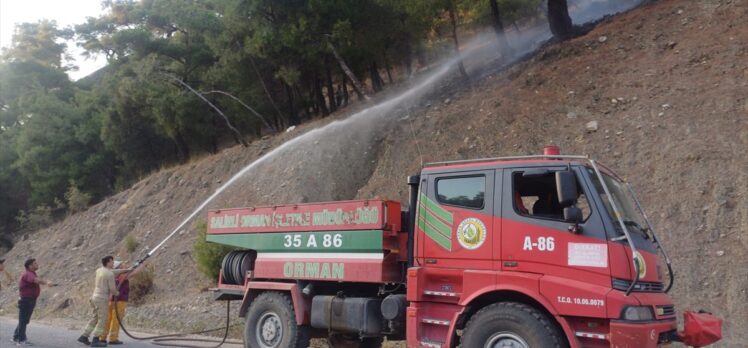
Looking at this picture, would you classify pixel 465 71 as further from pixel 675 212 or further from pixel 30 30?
pixel 30 30

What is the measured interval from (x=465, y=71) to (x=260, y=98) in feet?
27.5

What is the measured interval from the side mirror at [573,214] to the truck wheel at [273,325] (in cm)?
401

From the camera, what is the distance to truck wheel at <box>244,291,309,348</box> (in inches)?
346

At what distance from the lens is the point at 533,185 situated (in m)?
7.45

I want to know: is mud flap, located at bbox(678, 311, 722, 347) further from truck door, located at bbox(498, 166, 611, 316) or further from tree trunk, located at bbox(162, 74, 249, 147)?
tree trunk, located at bbox(162, 74, 249, 147)

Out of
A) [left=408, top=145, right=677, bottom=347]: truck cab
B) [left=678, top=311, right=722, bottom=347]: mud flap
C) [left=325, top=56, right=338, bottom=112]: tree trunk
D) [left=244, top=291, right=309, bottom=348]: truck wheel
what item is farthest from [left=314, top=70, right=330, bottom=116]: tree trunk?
[left=678, top=311, right=722, bottom=347]: mud flap

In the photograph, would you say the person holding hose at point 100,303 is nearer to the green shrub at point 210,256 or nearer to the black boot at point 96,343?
the black boot at point 96,343

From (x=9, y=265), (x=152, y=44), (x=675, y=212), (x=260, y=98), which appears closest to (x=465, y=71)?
(x=260, y=98)

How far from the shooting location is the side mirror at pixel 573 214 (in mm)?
6621

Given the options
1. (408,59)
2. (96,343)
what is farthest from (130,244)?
(408,59)

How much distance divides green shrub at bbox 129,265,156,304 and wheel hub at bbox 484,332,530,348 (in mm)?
12182

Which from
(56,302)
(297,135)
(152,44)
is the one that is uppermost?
(152,44)

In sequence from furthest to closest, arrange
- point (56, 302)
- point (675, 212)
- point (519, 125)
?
point (56, 302), point (519, 125), point (675, 212)

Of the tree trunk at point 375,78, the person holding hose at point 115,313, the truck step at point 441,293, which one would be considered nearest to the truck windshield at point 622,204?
the truck step at point 441,293
